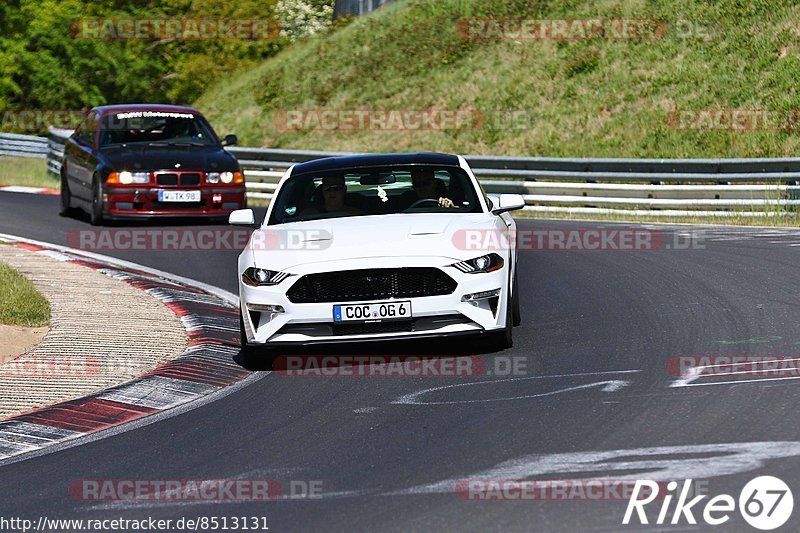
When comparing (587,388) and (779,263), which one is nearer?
(587,388)

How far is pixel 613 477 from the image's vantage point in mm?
6203

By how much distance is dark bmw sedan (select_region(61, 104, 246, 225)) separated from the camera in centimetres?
1978

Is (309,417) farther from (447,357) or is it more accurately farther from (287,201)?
(287,201)

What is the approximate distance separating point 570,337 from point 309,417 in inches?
120

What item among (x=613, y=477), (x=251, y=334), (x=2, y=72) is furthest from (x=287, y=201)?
(x=2, y=72)

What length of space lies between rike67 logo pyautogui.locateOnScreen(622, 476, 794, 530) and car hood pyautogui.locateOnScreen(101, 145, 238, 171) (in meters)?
14.7

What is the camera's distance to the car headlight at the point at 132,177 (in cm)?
1975

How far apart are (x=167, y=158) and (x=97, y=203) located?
120 centimetres

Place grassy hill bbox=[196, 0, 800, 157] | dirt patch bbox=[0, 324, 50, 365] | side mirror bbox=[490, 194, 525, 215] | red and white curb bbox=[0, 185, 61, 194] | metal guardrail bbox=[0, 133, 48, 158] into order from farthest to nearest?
metal guardrail bbox=[0, 133, 48, 158] < grassy hill bbox=[196, 0, 800, 157] < red and white curb bbox=[0, 185, 61, 194] < side mirror bbox=[490, 194, 525, 215] < dirt patch bbox=[0, 324, 50, 365]

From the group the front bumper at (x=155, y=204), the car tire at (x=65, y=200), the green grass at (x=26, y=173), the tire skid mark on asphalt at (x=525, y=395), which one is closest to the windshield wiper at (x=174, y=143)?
the front bumper at (x=155, y=204)

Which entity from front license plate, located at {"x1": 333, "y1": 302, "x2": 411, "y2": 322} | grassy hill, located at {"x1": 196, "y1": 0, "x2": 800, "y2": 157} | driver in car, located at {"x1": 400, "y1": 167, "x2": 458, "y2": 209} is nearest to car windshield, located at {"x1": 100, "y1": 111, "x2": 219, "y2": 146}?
driver in car, located at {"x1": 400, "y1": 167, "x2": 458, "y2": 209}

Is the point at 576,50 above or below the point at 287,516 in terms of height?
above

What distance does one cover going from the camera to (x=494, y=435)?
7309mm

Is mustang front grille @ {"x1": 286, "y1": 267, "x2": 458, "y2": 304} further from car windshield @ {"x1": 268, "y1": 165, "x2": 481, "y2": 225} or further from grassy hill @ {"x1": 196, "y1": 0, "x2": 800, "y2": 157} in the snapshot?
grassy hill @ {"x1": 196, "y1": 0, "x2": 800, "y2": 157}
